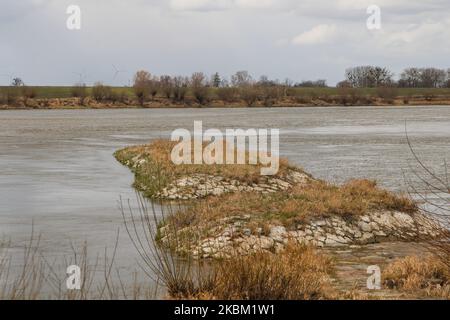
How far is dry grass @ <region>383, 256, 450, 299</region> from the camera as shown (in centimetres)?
1180

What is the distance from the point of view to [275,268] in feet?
34.6

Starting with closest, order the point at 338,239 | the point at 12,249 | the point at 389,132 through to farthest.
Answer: the point at 12,249
the point at 338,239
the point at 389,132

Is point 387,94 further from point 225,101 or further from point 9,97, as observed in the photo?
point 9,97

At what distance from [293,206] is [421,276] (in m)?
6.14

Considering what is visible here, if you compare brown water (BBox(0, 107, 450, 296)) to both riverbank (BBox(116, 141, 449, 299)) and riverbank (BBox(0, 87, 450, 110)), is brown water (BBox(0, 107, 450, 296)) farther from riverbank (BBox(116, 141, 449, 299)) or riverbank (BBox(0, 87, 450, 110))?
riverbank (BBox(0, 87, 450, 110))

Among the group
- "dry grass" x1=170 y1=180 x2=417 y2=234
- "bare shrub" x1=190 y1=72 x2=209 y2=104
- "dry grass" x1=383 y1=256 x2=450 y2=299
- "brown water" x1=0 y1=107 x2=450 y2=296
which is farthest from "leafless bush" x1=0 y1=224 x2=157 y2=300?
"bare shrub" x1=190 y1=72 x2=209 y2=104

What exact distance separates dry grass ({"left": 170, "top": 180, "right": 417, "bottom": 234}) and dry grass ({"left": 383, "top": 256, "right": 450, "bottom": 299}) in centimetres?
446

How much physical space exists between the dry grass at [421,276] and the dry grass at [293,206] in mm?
4458

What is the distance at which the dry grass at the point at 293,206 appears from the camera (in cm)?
1770

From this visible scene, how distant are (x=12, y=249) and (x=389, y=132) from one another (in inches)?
2043

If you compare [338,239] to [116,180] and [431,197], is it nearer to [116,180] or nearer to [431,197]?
[431,197]

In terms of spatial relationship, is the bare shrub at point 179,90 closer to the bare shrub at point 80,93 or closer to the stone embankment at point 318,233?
the bare shrub at point 80,93
